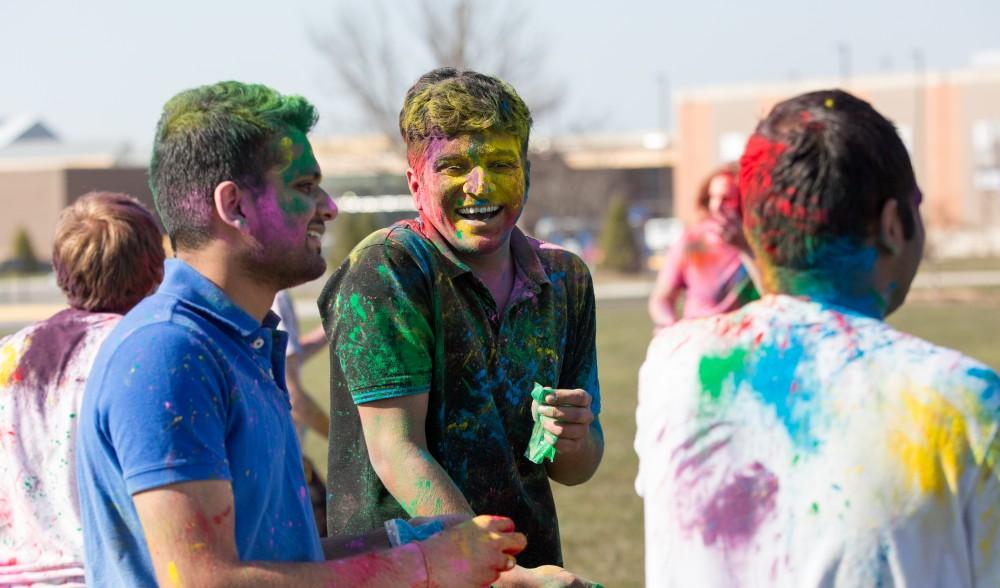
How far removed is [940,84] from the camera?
204 ft

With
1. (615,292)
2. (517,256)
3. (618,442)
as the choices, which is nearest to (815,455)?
(517,256)

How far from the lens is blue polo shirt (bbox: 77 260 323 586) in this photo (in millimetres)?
2027

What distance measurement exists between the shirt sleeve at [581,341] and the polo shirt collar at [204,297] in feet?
3.74

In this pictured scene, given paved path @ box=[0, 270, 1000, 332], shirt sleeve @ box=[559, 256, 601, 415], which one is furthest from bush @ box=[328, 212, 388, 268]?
shirt sleeve @ box=[559, 256, 601, 415]

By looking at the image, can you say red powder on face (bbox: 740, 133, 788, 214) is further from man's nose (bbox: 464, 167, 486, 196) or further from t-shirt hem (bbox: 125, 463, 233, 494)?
t-shirt hem (bbox: 125, 463, 233, 494)

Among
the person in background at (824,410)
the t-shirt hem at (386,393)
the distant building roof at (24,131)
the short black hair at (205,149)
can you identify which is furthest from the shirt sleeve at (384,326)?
the distant building roof at (24,131)

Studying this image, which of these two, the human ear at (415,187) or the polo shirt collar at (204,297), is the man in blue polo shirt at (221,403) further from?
the human ear at (415,187)

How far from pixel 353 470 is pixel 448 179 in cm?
73

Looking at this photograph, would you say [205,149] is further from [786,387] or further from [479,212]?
[786,387]

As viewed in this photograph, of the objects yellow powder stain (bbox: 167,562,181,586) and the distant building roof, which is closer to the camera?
yellow powder stain (bbox: 167,562,181,586)

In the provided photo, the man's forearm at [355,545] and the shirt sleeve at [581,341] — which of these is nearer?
the man's forearm at [355,545]

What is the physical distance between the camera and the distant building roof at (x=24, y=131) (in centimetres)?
7281

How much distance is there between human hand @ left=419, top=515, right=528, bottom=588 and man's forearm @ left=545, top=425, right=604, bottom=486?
2.27ft

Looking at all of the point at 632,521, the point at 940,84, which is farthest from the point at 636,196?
the point at 632,521
